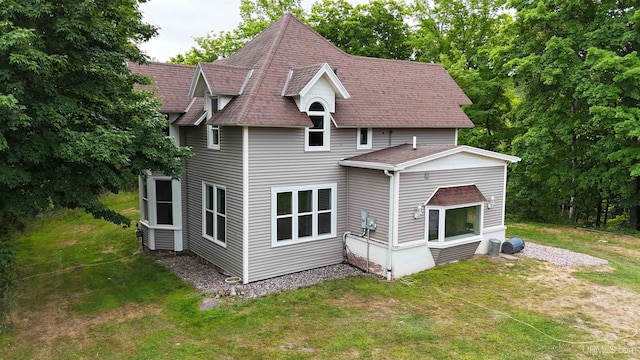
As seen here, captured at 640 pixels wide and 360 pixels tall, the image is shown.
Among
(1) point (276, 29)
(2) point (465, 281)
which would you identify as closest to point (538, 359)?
(2) point (465, 281)

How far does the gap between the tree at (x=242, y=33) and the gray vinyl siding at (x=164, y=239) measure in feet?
63.7

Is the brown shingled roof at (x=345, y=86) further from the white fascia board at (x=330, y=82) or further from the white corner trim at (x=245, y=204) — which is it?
the white corner trim at (x=245, y=204)

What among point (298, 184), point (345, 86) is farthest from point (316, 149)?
point (345, 86)

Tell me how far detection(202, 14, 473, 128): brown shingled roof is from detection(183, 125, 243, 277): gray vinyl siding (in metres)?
0.98

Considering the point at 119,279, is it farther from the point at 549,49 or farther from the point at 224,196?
the point at 549,49

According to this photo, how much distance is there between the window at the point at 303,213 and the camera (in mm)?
12577

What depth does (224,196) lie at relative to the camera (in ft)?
42.9

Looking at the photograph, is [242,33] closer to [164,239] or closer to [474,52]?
[474,52]

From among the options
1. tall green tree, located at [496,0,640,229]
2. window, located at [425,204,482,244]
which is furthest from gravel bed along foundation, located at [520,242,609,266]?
tall green tree, located at [496,0,640,229]

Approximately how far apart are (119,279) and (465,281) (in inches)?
408

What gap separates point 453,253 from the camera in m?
13.5

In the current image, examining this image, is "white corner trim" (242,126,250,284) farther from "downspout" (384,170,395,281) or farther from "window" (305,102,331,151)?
"downspout" (384,170,395,281)

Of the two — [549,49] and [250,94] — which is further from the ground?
[549,49]

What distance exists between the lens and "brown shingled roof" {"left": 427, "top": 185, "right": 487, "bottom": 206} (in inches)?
505
